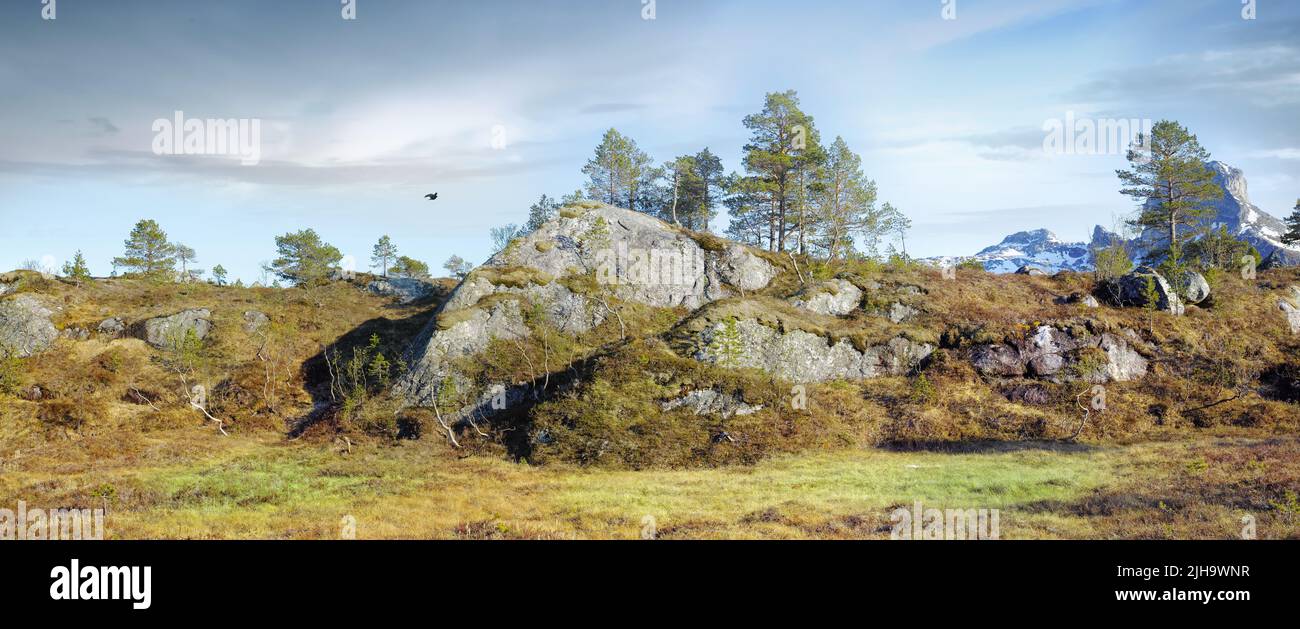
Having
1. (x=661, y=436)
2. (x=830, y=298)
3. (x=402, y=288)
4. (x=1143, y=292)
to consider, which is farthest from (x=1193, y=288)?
(x=402, y=288)

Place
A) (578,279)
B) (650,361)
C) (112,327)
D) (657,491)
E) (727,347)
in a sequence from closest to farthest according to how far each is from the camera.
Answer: (657,491) → (650,361) → (727,347) → (112,327) → (578,279)

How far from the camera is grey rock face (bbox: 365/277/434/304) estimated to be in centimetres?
5456

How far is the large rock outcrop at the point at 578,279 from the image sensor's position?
37469mm

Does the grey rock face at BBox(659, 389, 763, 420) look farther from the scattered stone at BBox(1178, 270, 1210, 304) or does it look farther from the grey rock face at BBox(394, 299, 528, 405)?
the scattered stone at BBox(1178, 270, 1210, 304)

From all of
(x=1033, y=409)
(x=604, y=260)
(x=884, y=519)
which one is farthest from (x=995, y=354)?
(x=604, y=260)

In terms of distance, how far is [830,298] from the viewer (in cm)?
4438

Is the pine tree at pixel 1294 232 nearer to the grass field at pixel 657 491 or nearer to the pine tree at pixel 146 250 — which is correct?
the grass field at pixel 657 491

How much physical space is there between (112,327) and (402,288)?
20761 mm

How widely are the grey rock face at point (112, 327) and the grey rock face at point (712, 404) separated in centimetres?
3920

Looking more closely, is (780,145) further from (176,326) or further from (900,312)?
(176,326)
